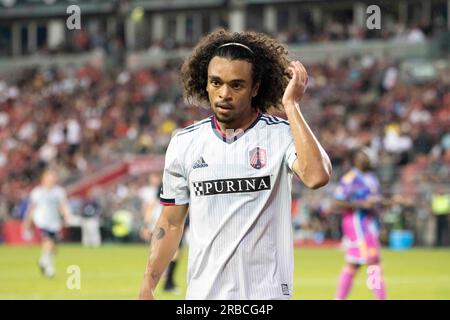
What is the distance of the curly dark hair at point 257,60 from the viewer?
6141 mm

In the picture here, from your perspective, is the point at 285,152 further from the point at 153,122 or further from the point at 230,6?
the point at 230,6

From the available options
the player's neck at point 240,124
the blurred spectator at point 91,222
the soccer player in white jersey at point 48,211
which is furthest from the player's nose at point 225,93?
the blurred spectator at point 91,222

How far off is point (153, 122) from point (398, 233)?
12.6 m

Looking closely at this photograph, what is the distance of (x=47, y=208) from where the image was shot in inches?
918

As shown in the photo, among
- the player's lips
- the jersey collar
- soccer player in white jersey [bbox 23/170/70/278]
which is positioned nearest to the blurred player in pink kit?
soccer player in white jersey [bbox 23/170/70/278]

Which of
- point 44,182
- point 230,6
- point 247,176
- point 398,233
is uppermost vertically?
point 230,6

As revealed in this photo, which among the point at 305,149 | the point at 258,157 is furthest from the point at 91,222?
the point at 305,149

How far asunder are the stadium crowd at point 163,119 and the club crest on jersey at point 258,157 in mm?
26837

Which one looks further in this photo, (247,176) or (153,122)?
(153,122)

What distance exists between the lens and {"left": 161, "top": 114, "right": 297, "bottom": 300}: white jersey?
5.90m

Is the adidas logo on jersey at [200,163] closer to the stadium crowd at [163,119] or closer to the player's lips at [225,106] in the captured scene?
the player's lips at [225,106]

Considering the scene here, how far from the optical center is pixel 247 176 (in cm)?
593

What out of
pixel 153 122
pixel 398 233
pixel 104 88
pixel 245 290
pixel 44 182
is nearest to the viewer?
pixel 245 290

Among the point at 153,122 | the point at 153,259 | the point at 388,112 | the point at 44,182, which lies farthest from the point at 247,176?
the point at 153,122
